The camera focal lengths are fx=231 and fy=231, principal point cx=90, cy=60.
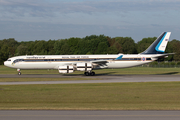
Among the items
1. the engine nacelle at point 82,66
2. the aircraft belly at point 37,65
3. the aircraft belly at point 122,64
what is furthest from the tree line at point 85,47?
the engine nacelle at point 82,66

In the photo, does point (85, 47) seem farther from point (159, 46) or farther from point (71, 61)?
point (71, 61)

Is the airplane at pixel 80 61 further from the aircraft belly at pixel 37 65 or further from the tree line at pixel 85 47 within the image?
the tree line at pixel 85 47

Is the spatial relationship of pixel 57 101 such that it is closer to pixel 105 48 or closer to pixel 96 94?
pixel 96 94

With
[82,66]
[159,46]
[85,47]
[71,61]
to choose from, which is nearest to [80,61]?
[71,61]

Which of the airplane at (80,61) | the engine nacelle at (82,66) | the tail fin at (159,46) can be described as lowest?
the engine nacelle at (82,66)

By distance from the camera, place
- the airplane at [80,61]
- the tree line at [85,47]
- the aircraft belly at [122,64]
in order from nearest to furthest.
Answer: the airplane at [80,61], the aircraft belly at [122,64], the tree line at [85,47]

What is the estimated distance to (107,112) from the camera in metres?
12.5

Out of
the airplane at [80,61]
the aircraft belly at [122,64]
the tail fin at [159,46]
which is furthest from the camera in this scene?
the tail fin at [159,46]

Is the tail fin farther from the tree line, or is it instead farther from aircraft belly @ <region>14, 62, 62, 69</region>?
the tree line

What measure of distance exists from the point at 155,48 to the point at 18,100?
32634 mm

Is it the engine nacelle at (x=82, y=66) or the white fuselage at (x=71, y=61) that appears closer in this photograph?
the engine nacelle at (x=82, y=66)

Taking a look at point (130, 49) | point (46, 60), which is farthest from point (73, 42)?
point (46, 60)

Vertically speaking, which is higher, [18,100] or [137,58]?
[137,58]

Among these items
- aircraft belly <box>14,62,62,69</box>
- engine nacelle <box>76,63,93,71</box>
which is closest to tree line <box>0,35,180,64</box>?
aircraft belly <box>14,62,62,69</box>
